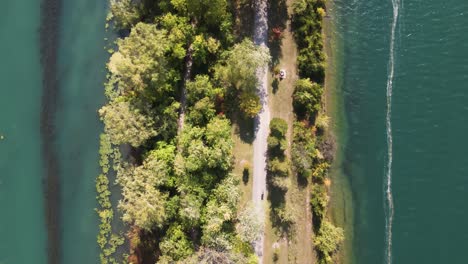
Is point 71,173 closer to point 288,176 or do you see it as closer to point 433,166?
point 288,176

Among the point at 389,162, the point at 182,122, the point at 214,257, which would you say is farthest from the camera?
the point at 389,162

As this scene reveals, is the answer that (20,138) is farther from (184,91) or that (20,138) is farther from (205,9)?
(205,9)

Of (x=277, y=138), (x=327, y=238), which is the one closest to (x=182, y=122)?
(x=277, y=138)

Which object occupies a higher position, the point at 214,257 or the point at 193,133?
the point at 193,133

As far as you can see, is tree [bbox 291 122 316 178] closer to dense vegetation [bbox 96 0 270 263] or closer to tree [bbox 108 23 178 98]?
dense vegetation [bbox 96 0 270 263]

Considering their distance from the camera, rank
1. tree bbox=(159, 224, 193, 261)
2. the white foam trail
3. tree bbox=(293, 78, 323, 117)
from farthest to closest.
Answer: the white foam trail → tree bbox=(293, 78, 323, 117) → tree bbox=(159, 224, 193, 261)

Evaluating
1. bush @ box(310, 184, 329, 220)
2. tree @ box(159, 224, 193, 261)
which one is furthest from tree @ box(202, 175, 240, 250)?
bush @ box(310, 184, 329, 220)

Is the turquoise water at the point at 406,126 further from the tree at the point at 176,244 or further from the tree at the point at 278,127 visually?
the tree at the point at 176,244
